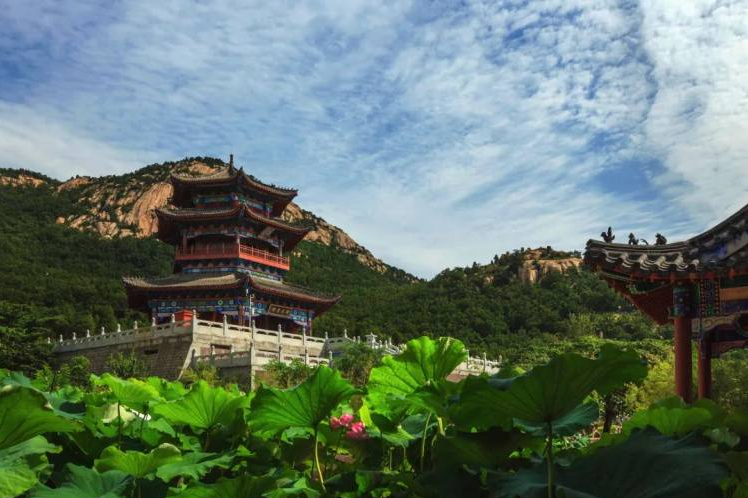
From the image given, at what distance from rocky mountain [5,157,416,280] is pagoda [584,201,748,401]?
7095 centimetres

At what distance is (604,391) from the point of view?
1275 mm

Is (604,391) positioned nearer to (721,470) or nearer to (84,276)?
(721,470)

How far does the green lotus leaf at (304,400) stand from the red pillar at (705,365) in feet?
25.3

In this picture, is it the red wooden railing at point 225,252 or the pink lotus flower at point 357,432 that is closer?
the pink lotus flower at point 357,432

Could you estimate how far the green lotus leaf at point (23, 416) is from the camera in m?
1.23

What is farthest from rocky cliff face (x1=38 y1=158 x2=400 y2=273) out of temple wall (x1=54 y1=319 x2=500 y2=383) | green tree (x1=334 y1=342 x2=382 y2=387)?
green tree (x1=334 y1=342 x2=382 y2=387)

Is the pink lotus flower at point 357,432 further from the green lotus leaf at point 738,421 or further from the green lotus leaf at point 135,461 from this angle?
the green lotus leaf at point 738,421

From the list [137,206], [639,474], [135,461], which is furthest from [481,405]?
[137,206]

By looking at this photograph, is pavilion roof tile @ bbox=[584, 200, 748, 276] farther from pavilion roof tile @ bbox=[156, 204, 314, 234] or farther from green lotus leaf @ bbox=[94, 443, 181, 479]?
pavilion roof tile @ bbox=[156, 204, 314, 234]

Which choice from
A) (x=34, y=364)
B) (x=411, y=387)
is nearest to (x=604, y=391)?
(x=411, y=387)

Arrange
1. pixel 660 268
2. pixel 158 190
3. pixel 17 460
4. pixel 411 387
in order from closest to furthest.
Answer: pixel 17 460 → pixel 411 387 → pixel 660 268 → pixel 158 190

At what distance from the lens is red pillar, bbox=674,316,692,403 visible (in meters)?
7.97

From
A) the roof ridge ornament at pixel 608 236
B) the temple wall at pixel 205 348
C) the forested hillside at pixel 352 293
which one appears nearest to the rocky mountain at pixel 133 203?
the forested hillside at pixel 352 293

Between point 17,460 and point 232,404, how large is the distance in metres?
0.70
